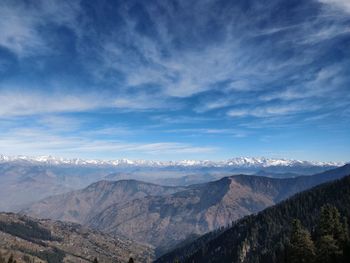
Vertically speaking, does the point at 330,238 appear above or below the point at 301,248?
above

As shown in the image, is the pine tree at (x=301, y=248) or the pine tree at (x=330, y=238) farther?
the pine tree at (x=330, y=238)

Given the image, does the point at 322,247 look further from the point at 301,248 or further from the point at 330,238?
the point at 301,248

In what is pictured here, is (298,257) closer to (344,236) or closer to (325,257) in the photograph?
(325,257)

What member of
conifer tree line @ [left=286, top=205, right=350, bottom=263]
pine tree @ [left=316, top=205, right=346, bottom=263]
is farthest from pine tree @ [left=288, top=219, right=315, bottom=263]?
pine tree @ [left=316, top=205, right=346, bottom=263]

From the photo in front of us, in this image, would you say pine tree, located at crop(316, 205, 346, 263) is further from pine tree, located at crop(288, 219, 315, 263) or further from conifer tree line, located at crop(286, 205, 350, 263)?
pine tree, located at crop(288, 219, 315, 263)

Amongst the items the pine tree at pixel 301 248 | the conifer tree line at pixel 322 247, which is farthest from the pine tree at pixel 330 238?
the pine tree at pixel 301 248

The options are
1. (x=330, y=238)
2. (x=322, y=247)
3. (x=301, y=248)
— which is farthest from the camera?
(x=322, y=247)

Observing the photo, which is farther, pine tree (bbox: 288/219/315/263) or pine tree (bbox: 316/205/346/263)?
pine tree (bbox: 316/205/346/263)

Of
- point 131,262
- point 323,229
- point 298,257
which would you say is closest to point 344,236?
point 323,229

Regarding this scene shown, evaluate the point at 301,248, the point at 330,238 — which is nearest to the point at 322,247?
the point at 330,238

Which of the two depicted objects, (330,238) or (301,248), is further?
(301,248)

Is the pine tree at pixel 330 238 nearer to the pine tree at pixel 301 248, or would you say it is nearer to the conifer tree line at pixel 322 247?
the conifer tree line at pixel 322 247
